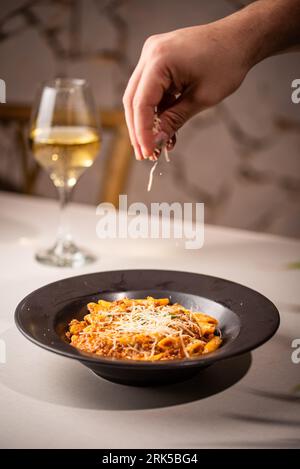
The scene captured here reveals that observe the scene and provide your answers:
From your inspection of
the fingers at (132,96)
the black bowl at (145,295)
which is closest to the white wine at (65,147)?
the fingers at (132,96)

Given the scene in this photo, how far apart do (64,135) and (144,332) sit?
735 mm

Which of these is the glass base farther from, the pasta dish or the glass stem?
the pasta dish

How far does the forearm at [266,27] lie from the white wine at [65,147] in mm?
476

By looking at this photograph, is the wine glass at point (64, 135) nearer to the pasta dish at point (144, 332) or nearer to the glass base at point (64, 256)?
the glass base at point (64, 256)

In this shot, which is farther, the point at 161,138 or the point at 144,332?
the point at 161,138

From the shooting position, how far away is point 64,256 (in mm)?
1433

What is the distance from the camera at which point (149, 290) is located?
41.3 inches

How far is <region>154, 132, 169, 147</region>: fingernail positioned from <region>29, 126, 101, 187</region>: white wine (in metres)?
0.38

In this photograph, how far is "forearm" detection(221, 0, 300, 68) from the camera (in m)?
1.10

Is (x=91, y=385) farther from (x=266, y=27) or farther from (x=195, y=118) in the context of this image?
(x=195, y=118)

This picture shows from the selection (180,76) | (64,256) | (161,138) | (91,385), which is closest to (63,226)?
(64,256)

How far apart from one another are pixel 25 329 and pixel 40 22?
1757 millimetres

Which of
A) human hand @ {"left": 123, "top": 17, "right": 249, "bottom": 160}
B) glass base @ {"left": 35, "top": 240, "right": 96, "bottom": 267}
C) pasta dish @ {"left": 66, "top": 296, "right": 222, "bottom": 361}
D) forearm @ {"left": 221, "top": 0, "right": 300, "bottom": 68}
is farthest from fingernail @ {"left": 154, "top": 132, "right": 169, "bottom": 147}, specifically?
glass base @ {"left": 35, "top": 240, "right": 96, "bottom": 267}
